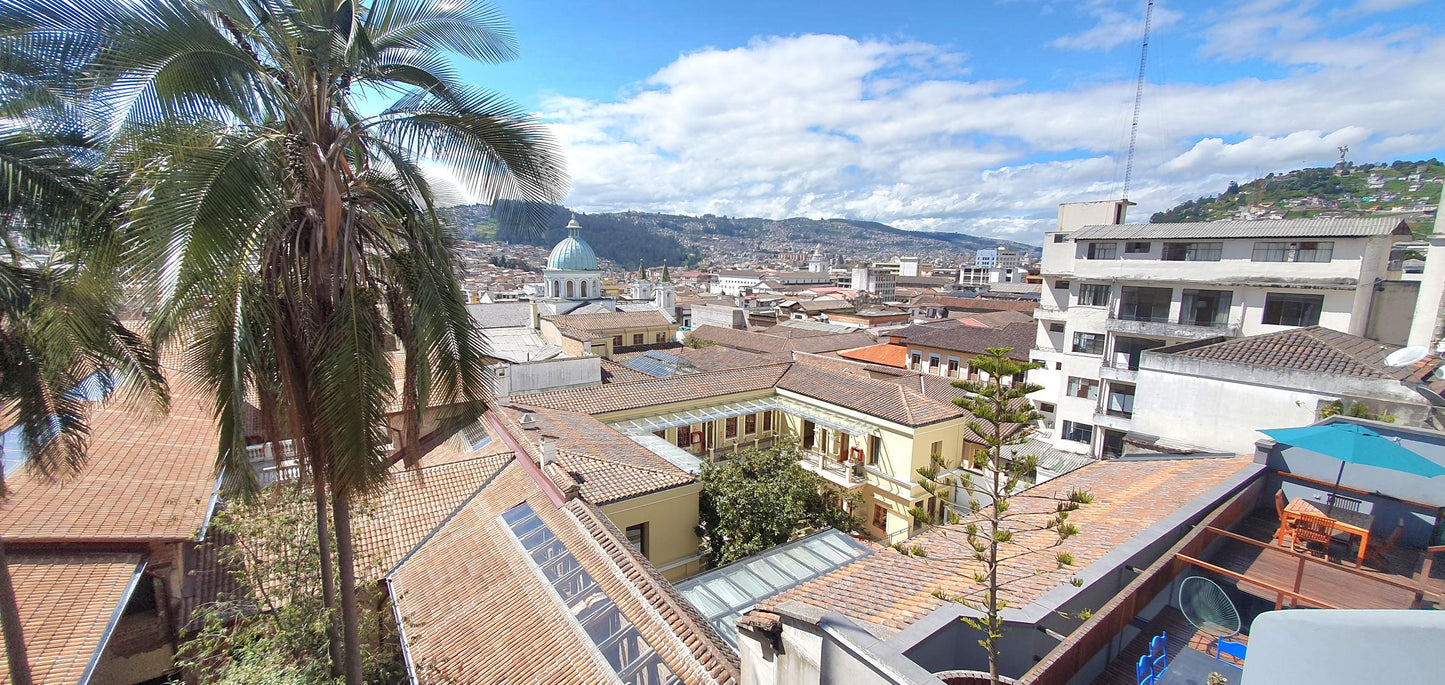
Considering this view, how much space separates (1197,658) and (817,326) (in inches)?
1819

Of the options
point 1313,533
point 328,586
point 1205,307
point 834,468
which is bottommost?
point 834,468

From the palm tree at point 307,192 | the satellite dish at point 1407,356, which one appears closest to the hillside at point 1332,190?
the satellite dish at point 1407,356

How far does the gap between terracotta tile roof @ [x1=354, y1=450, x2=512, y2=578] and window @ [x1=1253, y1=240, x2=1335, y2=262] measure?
25987 millimetres

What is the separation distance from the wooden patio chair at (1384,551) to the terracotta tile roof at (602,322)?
1421 inches

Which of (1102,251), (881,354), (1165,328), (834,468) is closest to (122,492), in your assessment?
(834,468)

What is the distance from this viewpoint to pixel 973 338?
36.1 meters

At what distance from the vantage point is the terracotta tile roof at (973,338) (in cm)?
3434

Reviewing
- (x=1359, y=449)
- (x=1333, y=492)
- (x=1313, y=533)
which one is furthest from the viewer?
(x=1333, y=492)

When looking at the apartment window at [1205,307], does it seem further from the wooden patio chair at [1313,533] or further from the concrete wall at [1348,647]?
the concrete wall at [1348,647]

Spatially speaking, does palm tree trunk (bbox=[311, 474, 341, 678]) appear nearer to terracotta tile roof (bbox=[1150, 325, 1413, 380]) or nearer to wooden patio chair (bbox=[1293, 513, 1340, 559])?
wooden patio chair (bbox=[1293, 513, 1340, 559])

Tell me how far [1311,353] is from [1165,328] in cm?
757

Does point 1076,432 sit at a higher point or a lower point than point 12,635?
lower

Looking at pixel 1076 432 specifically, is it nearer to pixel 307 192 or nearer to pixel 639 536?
pixel 639 536

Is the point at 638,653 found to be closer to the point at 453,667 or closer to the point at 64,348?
the point at 453,667
